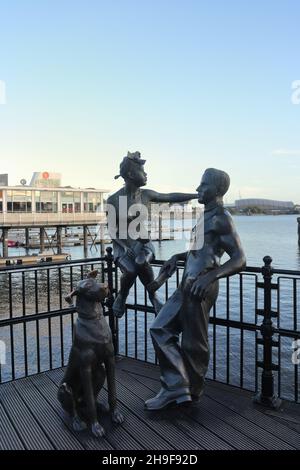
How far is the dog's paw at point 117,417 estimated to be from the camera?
3.75 metres

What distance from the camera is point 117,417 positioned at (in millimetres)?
3770

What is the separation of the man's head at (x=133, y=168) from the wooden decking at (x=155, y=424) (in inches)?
89.4

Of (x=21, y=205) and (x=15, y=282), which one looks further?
(x=21, y=205)

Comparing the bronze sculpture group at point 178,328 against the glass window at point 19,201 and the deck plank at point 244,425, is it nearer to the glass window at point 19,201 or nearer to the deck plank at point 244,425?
the deck plank at point 244,425

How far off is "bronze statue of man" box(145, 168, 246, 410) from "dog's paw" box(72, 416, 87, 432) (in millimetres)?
648

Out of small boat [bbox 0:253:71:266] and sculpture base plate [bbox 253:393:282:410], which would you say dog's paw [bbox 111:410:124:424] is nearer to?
sculpture base plate [bbox 253:393:282:410]

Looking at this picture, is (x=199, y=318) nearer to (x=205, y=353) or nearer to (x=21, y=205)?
(x=205, y=353)

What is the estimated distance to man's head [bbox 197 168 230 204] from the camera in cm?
400

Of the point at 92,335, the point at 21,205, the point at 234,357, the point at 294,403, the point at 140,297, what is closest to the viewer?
the point at 92,335

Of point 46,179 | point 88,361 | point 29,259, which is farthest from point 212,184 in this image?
point 46,179

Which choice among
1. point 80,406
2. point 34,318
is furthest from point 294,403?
point 34,318

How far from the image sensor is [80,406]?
3.76m

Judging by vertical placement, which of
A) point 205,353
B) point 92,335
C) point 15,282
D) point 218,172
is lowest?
point 15,282
